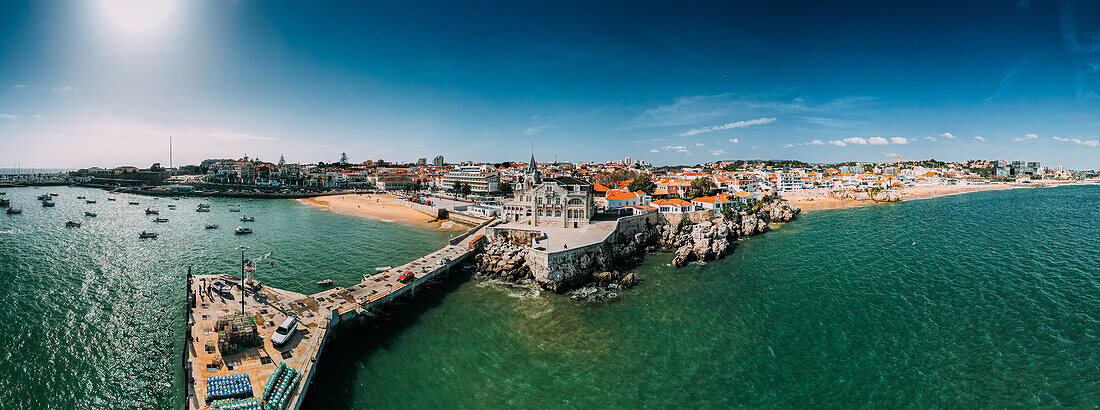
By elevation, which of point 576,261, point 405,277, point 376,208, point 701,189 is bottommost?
point 405,277

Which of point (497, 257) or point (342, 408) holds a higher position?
point (497, 257)

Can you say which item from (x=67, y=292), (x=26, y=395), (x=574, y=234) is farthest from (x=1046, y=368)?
(x=67, y=292)

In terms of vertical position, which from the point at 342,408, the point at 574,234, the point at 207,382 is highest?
the point at 574,234

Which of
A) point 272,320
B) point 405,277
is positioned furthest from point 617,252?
point 272,320

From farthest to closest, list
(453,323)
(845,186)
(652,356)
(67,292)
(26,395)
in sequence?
(845,186) < (67,292) < (453,323) < (652,356) < (26,395)

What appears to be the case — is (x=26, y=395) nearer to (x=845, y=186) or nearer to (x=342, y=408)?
(x=342, y=408)

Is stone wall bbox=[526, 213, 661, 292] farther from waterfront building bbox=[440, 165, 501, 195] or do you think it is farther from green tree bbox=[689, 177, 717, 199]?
waterfront building bbox=[440, 165, 501, 195]

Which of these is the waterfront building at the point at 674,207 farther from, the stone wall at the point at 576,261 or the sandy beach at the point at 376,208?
the sandy beach at the point at 376,208

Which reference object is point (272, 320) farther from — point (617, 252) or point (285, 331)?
point (617, 252)
